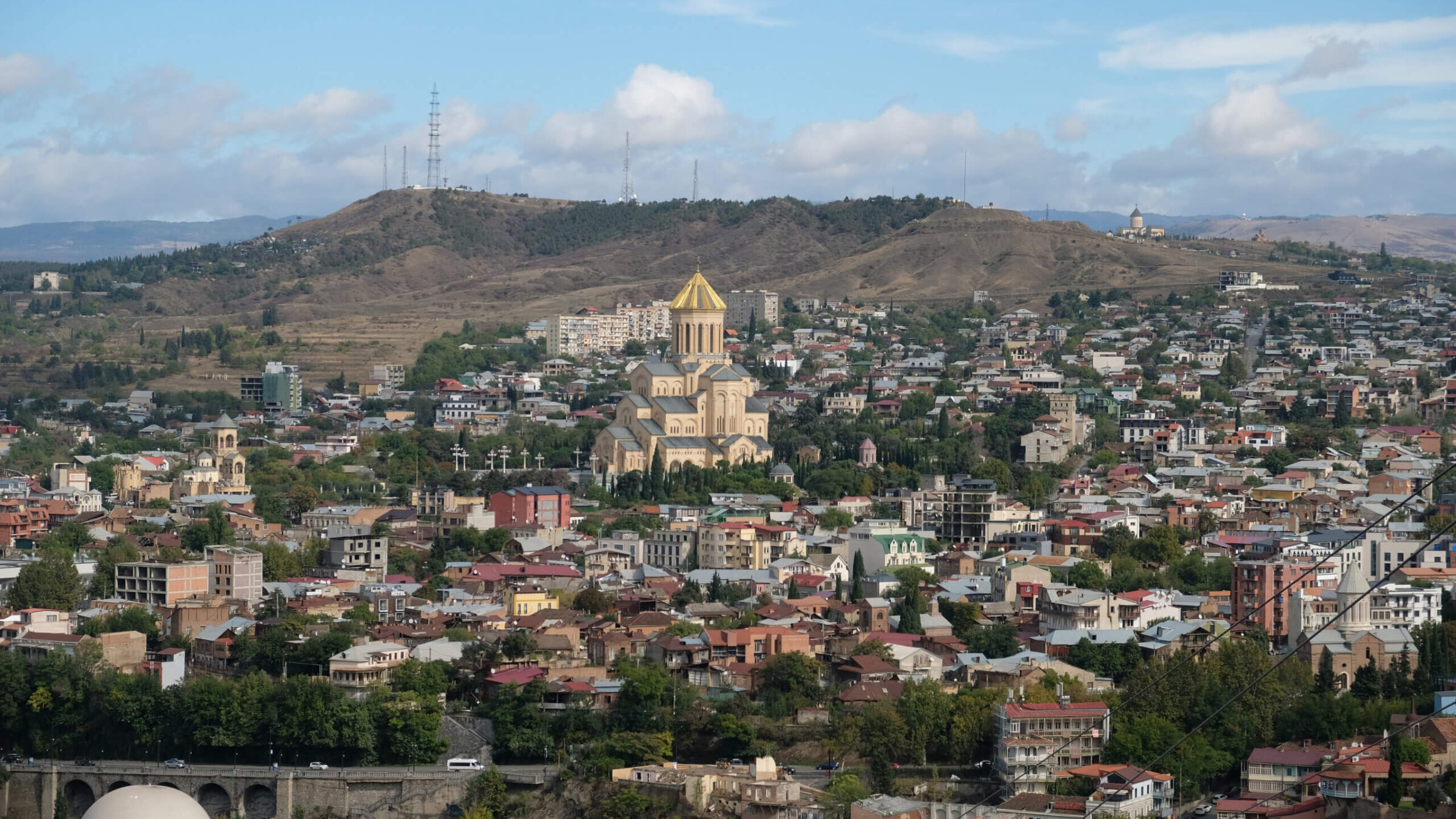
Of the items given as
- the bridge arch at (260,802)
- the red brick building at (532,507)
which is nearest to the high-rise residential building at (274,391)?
the red brick building at (532,507)

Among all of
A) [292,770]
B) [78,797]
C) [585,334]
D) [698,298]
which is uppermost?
[698,298]

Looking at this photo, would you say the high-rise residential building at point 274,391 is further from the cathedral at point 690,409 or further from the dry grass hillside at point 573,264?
the cathedral at point 690,409

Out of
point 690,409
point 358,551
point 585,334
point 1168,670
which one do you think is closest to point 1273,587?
point 1168,670

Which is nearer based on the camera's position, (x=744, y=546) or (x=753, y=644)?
(x=753, y=644)

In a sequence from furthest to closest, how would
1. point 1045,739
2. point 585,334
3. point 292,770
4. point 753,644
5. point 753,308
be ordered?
point 753,308, point 585,334, point 753,644, point 292,770, point 1045,739

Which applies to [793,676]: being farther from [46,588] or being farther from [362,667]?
[46,588]
